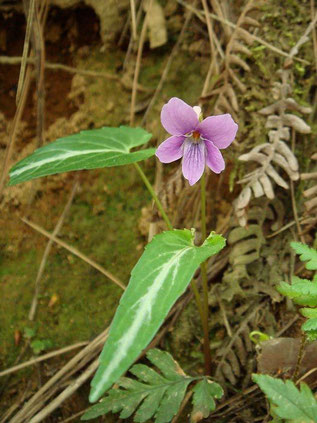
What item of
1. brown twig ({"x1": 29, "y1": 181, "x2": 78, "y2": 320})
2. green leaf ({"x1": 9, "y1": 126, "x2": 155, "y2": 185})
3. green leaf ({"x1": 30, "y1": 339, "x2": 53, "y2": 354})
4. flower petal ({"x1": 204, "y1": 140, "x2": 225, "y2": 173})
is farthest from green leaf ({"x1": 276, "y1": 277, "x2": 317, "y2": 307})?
brown twig ({"x1": 29, "y1": 181, "x2": 78, "y2": 320})

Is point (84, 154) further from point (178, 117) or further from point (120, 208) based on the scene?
point (120, 208)

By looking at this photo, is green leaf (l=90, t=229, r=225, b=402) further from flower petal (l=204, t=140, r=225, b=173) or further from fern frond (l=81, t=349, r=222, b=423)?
fern frond (l=81, t=349, r=222, b=423)

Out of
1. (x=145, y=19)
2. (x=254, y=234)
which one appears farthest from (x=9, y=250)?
(x=145, y=19)

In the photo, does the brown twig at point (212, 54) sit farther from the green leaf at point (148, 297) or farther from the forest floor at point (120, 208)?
the green leaf at point (148, 297)

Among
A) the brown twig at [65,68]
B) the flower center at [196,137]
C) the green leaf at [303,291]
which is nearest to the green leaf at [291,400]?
the green leaf at [303,291]

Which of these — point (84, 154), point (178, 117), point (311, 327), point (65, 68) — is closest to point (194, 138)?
point (178, 117)

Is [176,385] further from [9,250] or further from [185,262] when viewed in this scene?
[9,250]
